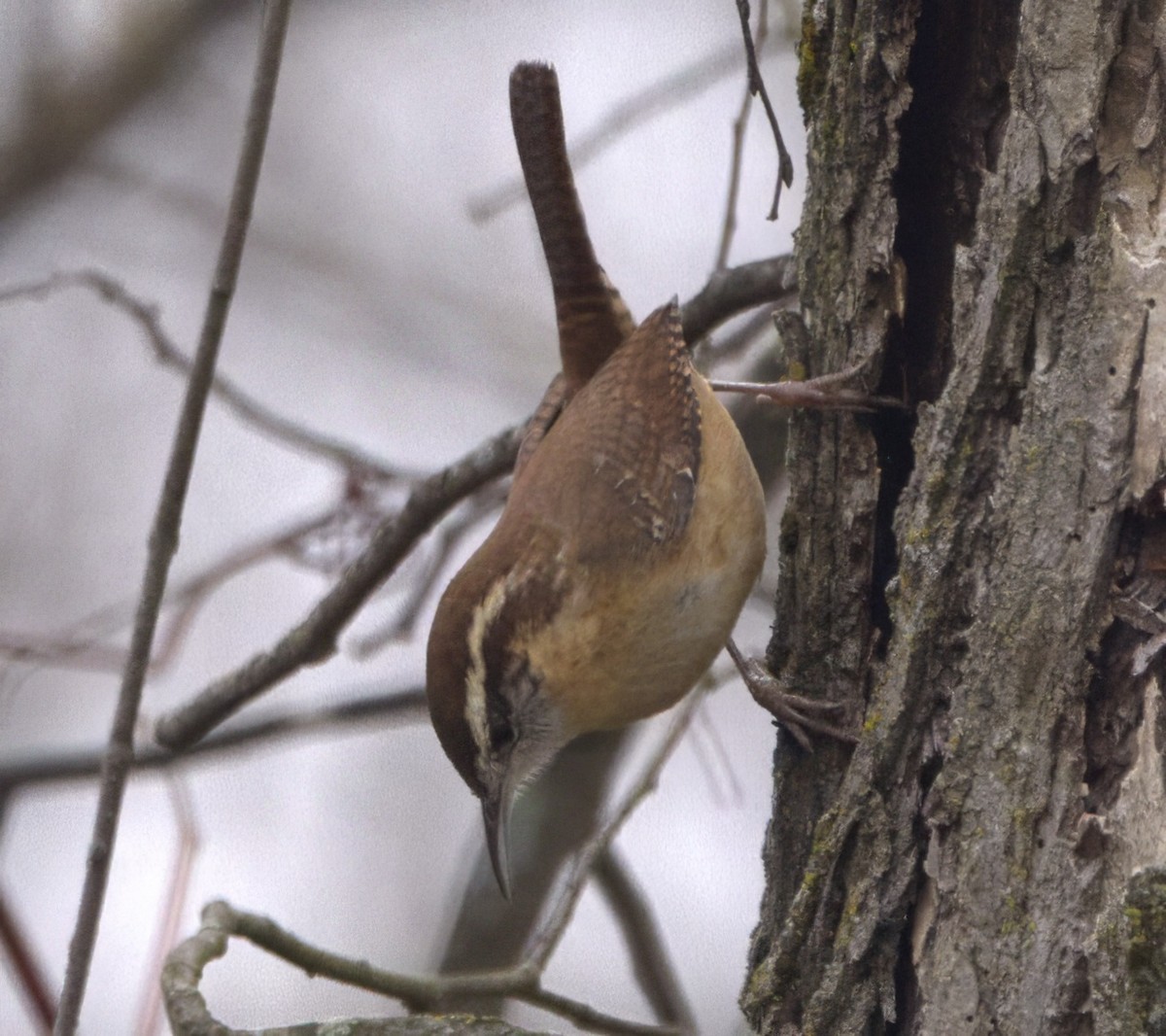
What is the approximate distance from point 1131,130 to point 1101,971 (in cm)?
122

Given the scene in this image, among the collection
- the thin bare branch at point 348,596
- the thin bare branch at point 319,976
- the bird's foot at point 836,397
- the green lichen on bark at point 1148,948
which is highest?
the thin bare branch at point 348,596

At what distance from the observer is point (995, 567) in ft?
6.76

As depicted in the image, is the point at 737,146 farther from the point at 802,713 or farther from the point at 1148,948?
the point at 1148,948

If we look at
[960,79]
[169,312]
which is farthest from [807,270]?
[169,312]

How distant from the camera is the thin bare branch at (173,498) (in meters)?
2.09

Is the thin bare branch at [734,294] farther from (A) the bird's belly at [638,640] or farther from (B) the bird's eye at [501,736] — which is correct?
(B) the bird's eye at [501,736]

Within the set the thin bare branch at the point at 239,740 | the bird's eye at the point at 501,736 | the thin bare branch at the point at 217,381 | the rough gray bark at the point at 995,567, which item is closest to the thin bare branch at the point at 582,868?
the bird's eye at the point at 501,736

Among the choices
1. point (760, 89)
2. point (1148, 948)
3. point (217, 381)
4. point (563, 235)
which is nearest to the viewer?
point (1148, 948)

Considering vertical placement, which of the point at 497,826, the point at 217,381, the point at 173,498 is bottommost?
the point at 497,826

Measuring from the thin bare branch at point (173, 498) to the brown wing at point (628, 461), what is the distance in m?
1.09

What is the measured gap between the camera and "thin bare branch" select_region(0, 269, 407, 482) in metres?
3.02

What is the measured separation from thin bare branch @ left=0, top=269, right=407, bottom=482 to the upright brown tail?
24.6 inches

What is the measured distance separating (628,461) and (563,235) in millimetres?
653

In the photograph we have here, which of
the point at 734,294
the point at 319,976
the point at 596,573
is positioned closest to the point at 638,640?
the point at 596,573
